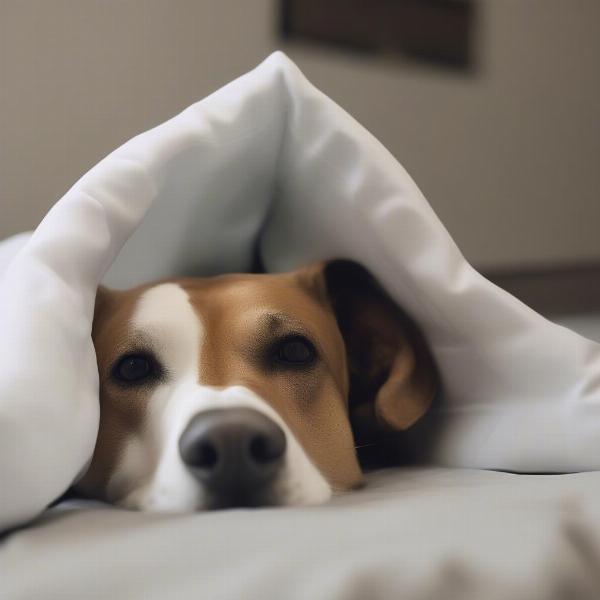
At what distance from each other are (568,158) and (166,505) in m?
2.26

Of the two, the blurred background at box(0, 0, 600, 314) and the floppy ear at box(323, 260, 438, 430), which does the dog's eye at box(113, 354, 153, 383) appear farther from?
the blurred background at box(0, 0, 600, 314)

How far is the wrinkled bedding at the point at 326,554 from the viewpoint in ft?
1.59

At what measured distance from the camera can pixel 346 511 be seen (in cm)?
61

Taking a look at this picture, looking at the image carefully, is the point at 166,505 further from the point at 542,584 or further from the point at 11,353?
the point at 542,584

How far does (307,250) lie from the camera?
1237 mm

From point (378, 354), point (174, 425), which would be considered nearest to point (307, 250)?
point (378, 354)

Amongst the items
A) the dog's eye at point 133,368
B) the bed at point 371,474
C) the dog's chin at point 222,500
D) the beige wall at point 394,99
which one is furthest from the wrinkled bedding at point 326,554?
the beige wall at point 394,99

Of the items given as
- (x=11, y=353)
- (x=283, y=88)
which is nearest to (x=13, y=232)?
(x=283, y=88)

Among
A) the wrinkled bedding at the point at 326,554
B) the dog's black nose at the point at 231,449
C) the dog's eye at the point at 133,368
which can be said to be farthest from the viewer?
the dog's eye at the point at 133,368

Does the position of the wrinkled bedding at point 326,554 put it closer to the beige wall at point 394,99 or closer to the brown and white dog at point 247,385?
the brown and white dog at point 247,385

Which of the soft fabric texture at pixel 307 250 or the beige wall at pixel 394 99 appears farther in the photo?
the beige wall at pixel 394 99

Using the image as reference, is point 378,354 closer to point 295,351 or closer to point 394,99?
point 295,351

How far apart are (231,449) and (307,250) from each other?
56 cm

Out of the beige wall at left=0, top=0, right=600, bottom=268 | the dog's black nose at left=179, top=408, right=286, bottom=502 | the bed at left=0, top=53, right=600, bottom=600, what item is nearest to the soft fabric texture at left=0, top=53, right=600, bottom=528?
the bed at left=0, top=53, right=600, bottom=600
